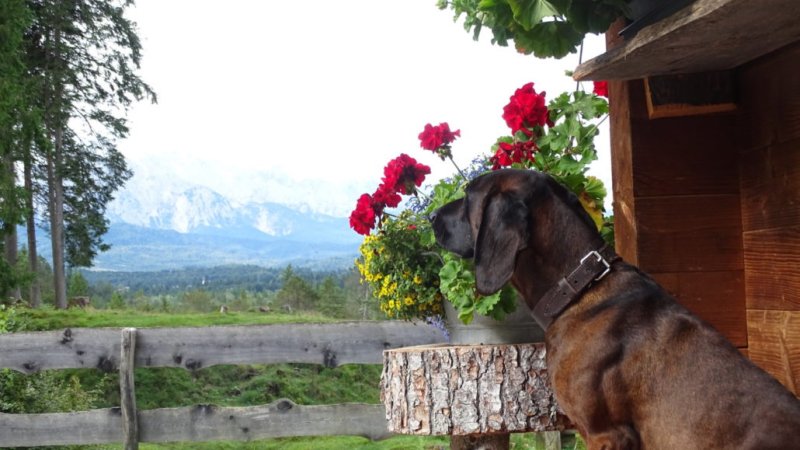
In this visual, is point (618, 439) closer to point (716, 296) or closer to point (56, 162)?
point (716, 296)

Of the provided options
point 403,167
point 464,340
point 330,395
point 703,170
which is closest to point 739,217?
point 703,170

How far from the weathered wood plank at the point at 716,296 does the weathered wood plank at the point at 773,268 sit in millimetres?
43

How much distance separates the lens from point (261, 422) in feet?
21.9

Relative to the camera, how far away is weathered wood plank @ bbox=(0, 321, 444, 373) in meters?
6.58

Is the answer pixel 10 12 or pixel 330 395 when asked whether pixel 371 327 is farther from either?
pixel 10 12

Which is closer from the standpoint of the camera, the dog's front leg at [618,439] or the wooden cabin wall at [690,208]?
the dog's front leg at [618,439]

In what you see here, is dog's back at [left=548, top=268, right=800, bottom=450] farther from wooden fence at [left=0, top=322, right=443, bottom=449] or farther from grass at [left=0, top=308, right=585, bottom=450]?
grass at [left=0, top=308, right=585, bottom=450]

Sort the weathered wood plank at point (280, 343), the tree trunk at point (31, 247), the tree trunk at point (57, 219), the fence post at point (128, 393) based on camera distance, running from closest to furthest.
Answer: the weathered wood plank at point (280, 343) < the fence post at point (128, 393) < the tree trunk at point (31, 247) < the tree trunk at point (57, 219)

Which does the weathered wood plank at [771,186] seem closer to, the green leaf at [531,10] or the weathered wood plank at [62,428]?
the green leaf at [531,10]

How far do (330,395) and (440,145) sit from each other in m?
9.45

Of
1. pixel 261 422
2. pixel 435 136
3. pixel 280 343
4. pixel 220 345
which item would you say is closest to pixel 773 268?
pixel 435 136

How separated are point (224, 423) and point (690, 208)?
15.4ft

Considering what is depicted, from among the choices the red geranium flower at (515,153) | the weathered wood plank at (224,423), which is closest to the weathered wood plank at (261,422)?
the weathered wood plank at (224,423)

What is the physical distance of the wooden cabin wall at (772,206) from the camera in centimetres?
259
